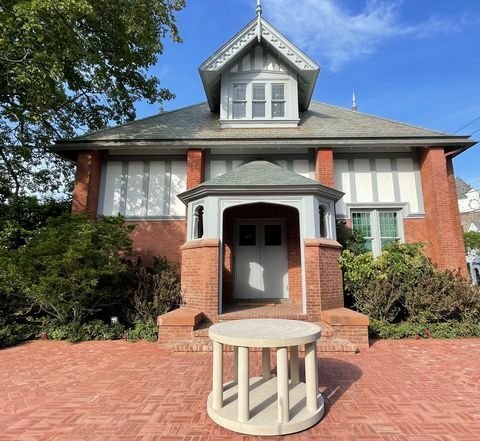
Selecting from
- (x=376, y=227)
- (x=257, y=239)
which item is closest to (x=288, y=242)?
(x=257, y=239)

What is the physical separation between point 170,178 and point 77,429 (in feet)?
27.1

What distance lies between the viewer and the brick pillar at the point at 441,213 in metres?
8.93

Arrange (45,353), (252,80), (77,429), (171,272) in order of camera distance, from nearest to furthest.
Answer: (77,429) < (45,353) < (171,272) < (252,80)

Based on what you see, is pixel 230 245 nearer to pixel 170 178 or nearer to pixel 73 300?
pixel 170 178

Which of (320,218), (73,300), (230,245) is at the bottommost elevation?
(73,300)

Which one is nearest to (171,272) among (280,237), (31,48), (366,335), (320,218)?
(280,237)

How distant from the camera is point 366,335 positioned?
20.8 feet

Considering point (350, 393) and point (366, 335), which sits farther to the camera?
point (366, 335)

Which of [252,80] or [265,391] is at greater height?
[252,80]

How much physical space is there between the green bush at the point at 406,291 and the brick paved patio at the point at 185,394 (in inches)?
50.1

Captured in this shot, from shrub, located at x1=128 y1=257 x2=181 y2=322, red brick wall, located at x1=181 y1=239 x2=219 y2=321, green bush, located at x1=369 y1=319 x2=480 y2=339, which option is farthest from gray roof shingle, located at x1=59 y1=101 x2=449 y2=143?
green bush, located at x1=369 y1=319 x2=480 y2=339

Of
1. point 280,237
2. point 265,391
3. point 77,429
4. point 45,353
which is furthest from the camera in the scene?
point 280,237

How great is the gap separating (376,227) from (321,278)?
415 cm

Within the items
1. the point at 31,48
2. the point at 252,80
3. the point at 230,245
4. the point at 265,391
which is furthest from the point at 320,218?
the point at 31,48
